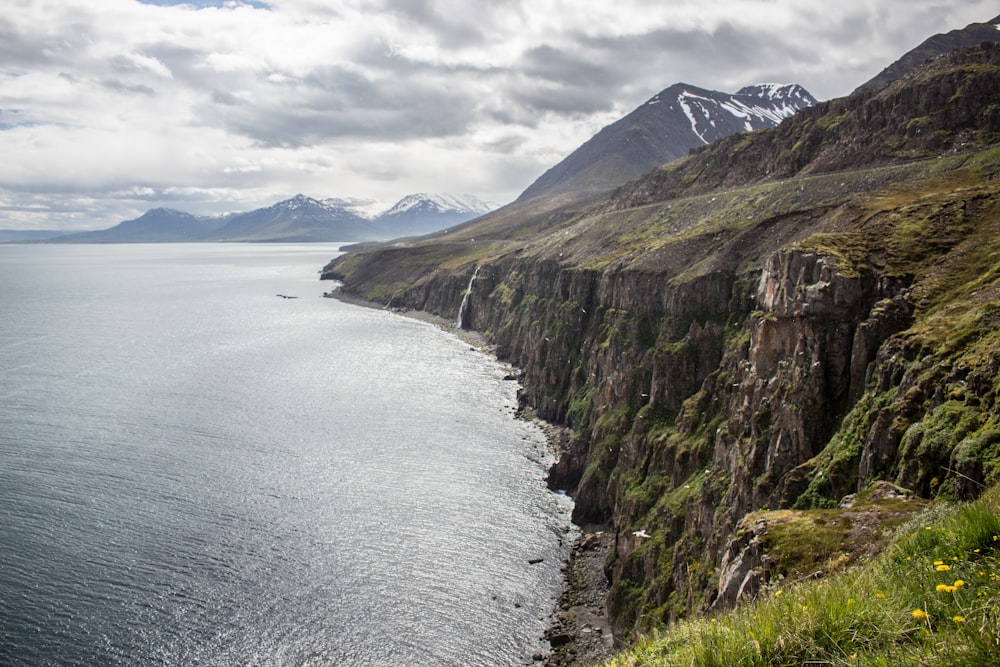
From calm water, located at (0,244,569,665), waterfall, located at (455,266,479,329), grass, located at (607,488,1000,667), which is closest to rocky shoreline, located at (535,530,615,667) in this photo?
calm water, located at (0,244,569,665)

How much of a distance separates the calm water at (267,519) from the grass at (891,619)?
3927cm

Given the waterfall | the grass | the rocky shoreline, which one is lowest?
the rocky shoreline

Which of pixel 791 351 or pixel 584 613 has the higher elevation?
pixel 791 351

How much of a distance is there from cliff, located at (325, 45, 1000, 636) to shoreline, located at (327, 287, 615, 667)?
1831 millimetres

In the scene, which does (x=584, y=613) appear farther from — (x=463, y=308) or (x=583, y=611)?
(x=463, y=308)

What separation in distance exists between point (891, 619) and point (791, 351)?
40.6 m

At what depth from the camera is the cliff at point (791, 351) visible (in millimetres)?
32344

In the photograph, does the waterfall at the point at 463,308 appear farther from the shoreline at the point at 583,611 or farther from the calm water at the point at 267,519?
the shoreline at the point at 583,611

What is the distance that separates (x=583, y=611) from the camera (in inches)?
2026

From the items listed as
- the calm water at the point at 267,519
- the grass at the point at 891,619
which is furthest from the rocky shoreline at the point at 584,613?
the grass at the point at 891,619

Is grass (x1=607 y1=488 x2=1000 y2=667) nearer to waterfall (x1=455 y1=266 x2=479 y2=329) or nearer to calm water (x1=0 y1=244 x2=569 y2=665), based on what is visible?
calm water (x1=0 y1=244 x2=569 y2=665)

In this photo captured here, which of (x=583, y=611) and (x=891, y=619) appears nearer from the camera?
(x=891, y=619)

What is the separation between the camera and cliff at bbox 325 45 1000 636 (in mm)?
32344

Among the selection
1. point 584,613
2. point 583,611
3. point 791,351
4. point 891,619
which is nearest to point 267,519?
point 583,611
